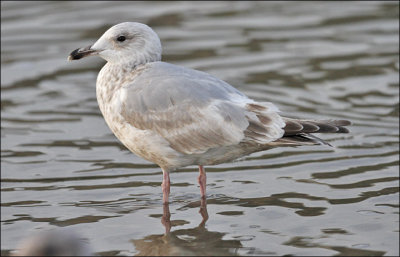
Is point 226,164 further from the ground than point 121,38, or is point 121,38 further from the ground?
point 121,38

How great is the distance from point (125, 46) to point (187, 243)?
1.94 m

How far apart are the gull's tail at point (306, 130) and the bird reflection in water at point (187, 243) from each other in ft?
3.00

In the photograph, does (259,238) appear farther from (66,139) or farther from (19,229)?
(66,139)

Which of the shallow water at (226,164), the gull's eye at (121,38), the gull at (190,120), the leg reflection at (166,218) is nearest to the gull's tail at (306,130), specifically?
the gull at (190,120)

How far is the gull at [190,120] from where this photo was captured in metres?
7.35

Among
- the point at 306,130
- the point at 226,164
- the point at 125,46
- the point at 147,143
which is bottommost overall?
the point at 226,164

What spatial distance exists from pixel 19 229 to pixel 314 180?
2.77 meters

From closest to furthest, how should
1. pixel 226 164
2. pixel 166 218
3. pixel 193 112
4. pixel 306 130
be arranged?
1. pixel 306 130
2. pixel 193 112
3. pixel 166 218
4. pixel 226 164

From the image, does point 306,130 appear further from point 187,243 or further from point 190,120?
point 187,243

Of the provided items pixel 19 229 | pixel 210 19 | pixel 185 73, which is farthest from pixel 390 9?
pixel 19 229

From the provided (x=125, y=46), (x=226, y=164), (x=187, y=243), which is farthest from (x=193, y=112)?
(x=226, y=164)

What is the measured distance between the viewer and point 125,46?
802 centimetres

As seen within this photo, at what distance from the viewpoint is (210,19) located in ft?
50.2

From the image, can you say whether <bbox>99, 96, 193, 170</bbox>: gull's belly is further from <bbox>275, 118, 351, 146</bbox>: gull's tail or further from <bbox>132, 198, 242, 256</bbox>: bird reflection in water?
<bbox>275, 118, 351, 146</bbox>: gull's tail
